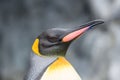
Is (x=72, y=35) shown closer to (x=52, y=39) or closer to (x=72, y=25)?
(x=52, y=39)

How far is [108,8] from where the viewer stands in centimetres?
364

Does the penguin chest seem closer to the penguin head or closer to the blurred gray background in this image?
the penguin head

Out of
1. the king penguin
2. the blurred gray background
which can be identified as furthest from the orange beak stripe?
the blurred gray background

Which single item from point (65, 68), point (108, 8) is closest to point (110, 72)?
point (108, 8)

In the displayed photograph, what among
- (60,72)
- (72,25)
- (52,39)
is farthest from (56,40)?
(72,25)

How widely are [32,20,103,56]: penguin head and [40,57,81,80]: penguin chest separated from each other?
0.04m

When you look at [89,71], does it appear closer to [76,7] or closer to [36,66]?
[76,7]

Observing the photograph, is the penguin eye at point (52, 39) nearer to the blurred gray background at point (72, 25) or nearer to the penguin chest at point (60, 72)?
the penguin chest at point (60, 72)

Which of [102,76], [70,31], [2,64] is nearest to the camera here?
[70,31]

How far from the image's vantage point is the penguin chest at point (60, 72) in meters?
1.65

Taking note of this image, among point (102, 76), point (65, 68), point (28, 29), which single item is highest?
point (65, 68)

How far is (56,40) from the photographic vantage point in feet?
5.54

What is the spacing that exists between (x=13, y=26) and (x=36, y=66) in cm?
207

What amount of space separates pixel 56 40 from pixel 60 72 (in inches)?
4.7
